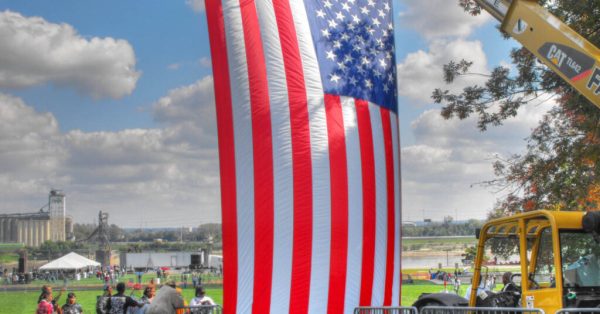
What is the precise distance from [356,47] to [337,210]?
245cm

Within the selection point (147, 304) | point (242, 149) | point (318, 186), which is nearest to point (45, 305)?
point (147, 304)

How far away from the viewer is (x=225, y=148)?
9.37 meters

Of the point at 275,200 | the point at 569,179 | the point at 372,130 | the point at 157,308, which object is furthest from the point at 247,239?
the point at 569,179

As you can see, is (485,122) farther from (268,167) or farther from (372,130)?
(268,167)

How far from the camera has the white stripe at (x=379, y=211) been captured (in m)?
10.2

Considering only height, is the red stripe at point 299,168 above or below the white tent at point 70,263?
above

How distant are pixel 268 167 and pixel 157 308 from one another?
2592mm

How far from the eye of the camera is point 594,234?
285 inches

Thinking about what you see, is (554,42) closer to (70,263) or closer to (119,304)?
(119,304)

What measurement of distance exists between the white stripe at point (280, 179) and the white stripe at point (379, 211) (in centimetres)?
141

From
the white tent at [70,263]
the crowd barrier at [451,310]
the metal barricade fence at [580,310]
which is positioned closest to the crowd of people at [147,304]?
the crowd barrier at [451,310]

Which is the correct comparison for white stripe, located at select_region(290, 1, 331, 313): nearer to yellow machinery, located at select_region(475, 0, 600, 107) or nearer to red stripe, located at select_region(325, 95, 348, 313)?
red stripe, located at select_region(325, 95, 348, 313)

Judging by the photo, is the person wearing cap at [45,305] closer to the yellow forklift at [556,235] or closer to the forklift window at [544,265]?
the yellow forklift at [556,235]

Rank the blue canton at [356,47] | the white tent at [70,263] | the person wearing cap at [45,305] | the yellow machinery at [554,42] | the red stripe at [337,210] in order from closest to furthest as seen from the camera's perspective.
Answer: the yellow machinery at [554,42] < the red stripe at [337,210] < the blue canton at [356,47] < the person wearing cap at [45,305] < the white tent at [70,263]
